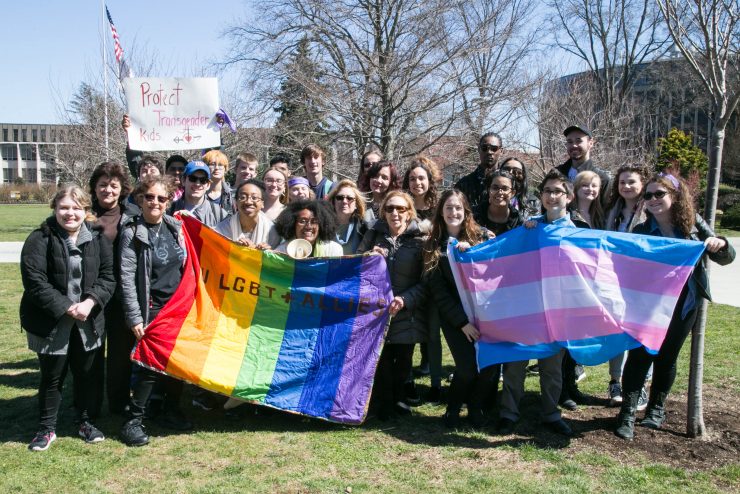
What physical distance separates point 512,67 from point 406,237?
516 inches

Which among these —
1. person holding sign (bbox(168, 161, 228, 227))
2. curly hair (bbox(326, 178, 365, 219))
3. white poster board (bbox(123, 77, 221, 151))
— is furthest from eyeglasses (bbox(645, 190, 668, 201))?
white poster board (bbox(123, 77, 221, 151))

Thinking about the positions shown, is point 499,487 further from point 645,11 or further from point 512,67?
point 645,11

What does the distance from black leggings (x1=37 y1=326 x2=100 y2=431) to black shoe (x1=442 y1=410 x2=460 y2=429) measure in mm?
2829

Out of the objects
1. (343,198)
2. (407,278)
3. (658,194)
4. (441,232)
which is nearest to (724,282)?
(658,194)

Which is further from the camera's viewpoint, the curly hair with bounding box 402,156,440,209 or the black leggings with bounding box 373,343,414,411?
the curly hair with bounding box 402,156,440,209

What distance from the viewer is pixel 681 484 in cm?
414

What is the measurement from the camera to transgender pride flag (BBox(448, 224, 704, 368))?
4656 mm

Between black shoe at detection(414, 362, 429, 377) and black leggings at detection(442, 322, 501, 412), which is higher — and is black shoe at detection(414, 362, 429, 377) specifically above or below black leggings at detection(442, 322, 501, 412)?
below

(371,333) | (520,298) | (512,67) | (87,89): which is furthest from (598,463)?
(87,89)

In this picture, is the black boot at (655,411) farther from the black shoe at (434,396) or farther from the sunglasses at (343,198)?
the sunglasses at (343,198)

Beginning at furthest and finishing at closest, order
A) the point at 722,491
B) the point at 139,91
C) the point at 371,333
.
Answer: the point at 139,91 → the point at 371,333 → the point at 722,491

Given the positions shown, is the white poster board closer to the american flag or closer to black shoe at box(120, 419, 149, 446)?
black shoe at box(120, 419, 149, 446)

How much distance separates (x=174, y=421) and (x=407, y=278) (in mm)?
2249

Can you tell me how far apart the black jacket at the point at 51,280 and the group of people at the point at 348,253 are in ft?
0.03
